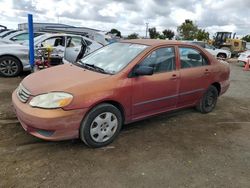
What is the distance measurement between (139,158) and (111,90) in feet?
3.37

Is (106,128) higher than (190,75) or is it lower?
lower

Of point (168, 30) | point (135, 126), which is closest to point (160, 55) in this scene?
point (135, 126)

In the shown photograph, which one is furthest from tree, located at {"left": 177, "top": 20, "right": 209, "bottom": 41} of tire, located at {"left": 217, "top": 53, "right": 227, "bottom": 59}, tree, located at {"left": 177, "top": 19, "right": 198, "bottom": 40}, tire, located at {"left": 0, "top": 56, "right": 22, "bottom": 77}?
tire, located at {"left": 0, "top": 56, "right": 22, "bottom": 77}

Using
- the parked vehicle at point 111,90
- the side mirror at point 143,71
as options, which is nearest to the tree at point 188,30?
the parked vehicle at point 111,90

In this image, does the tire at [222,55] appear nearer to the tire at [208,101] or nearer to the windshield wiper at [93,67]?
the tire at [208,101]

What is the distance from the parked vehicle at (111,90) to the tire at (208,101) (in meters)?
0.19

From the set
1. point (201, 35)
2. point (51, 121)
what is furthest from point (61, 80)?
point (201, 35)

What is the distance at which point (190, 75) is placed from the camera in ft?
16.2

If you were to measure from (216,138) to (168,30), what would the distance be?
64.2 meters

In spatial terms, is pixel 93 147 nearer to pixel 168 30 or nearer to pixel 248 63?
pixel 248 63

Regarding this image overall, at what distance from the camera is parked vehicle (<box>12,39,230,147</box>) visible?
3436 millimetres

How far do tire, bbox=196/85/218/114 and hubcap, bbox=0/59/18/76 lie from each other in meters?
5.88

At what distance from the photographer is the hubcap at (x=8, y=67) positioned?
8.27 metres

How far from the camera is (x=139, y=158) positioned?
3.62 m
